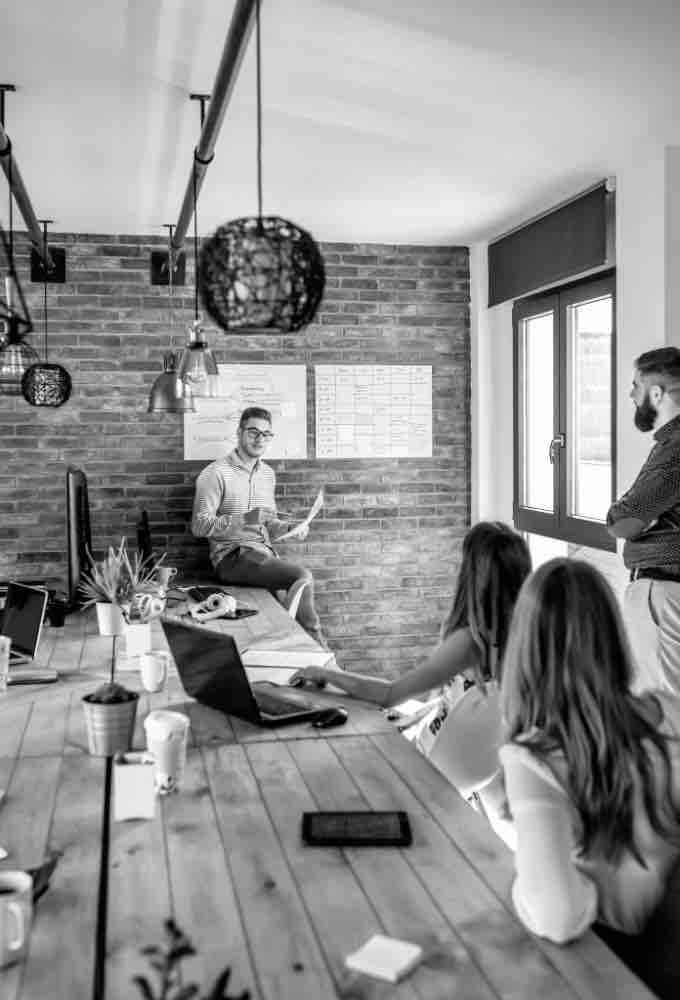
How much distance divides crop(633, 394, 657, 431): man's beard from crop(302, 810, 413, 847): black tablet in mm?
2430

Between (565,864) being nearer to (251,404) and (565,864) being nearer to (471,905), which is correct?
(471,905)

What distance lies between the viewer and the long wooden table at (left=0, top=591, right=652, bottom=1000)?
1.42 m

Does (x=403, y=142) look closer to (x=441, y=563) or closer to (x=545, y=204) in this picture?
(x=545, y=204)

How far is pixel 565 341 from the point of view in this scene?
5797 mm

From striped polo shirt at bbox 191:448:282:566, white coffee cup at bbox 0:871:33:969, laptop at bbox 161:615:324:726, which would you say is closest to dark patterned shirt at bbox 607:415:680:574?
laptop at bbox 161:615:324:726

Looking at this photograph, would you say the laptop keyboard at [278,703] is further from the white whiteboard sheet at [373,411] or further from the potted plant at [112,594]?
the white whiteboard sheet at [373,411]

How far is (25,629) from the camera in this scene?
3.45 metres

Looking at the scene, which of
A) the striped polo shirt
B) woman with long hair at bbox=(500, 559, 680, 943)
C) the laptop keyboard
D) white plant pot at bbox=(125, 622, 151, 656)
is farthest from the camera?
the striped polo shirt

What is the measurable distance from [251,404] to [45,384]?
4.74 ft

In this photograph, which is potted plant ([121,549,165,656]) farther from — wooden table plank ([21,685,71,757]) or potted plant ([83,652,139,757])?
potted plant ([83,652,139,757])

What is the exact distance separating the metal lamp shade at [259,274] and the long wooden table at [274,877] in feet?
3.27

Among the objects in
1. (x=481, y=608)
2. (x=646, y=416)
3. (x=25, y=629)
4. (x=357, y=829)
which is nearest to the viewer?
(x=357, y=829)

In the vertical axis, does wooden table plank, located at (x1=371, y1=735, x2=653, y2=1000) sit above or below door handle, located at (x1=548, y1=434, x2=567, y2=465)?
below

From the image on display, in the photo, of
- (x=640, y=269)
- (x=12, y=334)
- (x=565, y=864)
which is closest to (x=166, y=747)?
(x=565, y=864)
